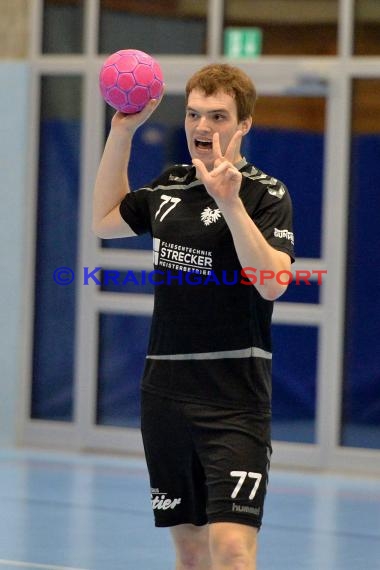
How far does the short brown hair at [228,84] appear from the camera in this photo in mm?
3570

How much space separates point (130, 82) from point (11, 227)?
5013mm

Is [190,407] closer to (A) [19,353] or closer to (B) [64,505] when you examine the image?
(B) [64,505]

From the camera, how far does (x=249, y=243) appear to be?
329 centimetres

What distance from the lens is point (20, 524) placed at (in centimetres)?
623

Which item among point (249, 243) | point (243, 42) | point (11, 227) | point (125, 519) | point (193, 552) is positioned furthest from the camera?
point (11, 227)

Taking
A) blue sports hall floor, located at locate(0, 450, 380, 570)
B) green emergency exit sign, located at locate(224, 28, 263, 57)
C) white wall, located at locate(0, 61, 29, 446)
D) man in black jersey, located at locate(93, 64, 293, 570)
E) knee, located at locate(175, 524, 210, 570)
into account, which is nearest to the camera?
man in black jersey, located at locate(93, 64, 293, 570)

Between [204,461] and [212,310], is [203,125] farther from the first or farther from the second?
[204,461]

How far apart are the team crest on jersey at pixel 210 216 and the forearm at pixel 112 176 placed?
0.38 metres

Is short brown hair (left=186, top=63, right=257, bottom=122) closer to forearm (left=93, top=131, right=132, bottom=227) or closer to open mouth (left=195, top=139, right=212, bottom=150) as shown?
open mouth (left=195, top=139, right=212, bottom=150)

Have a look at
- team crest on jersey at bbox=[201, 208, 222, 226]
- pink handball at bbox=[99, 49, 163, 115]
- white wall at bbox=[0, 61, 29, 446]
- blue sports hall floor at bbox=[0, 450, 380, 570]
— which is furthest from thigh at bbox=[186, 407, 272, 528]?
white wall at bbox=[0, 61, 29, 446]

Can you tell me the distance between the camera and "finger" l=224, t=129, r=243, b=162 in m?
3.45

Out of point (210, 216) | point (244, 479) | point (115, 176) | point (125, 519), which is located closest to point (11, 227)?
point (125, 519)

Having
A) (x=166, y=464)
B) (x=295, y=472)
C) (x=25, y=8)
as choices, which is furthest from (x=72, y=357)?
(x=166, y=464)

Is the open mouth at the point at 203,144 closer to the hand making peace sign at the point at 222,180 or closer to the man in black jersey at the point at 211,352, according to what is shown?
the man in black jersey at the point at 211,352
